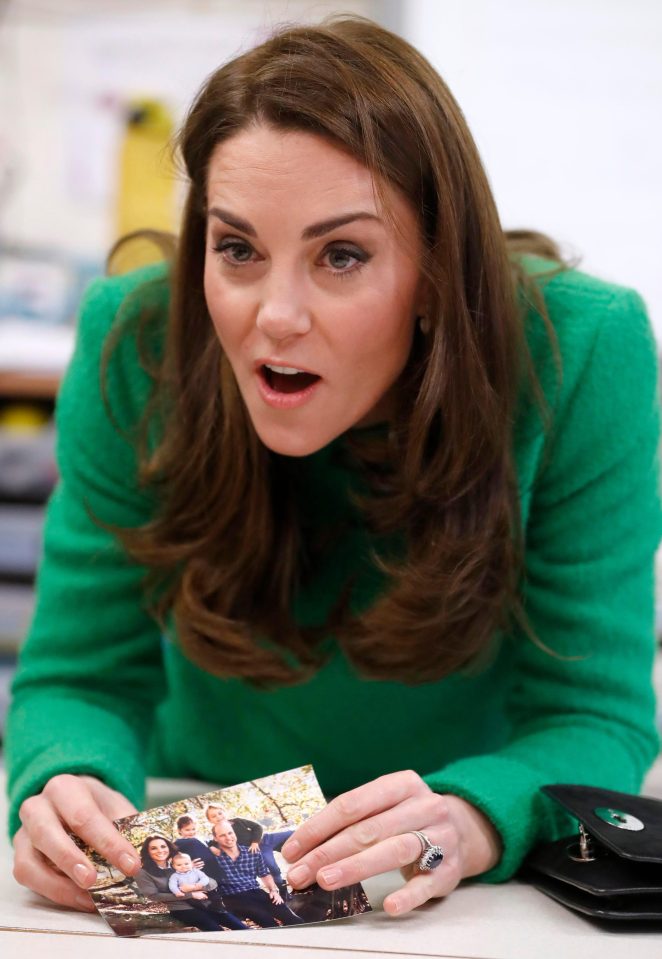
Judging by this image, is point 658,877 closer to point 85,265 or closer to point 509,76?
point 509,76

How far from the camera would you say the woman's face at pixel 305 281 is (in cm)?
108

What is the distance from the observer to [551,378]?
1275 millimetres

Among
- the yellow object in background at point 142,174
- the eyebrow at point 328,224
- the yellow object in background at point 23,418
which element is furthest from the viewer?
the yellow object in background at point 142,174

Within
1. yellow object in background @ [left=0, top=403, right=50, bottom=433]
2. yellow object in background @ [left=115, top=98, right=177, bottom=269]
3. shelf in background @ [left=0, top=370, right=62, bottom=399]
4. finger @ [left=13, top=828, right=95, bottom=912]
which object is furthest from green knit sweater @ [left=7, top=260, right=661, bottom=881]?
yellow object in background @ [left=115, top=98, right=177, bottom=269]

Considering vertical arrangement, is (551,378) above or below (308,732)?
above

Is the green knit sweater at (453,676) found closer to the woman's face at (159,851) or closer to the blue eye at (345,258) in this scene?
the woman's face at (159,851)

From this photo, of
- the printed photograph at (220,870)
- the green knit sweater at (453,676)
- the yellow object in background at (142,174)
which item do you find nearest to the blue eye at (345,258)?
the green knit sweater at (453,676)

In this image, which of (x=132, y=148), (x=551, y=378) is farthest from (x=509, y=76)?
(x=551, y=378)

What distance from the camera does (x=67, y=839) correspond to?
1037 mm

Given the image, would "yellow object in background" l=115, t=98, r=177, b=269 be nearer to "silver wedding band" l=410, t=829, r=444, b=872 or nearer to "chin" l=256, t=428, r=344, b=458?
"chin" l=256, t=428, r=344, b=458

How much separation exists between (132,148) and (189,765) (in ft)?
5.64

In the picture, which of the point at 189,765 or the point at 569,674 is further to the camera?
the point at 189,765

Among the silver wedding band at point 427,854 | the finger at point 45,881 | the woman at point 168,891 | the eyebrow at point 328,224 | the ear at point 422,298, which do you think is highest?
the eyebrow at point 328,224

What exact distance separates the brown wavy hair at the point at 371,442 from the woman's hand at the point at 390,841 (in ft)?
0.71
